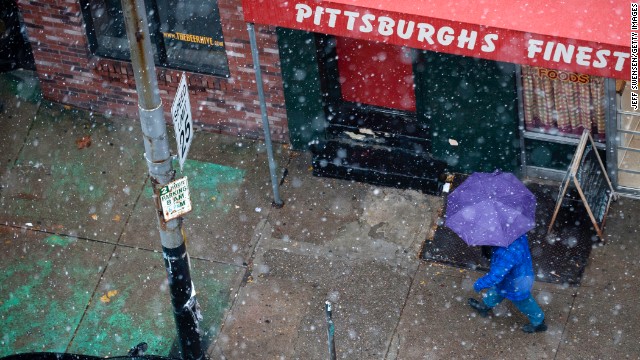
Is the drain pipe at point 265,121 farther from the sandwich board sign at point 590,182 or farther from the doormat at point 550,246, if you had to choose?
the sandwich board sign at point 590,182

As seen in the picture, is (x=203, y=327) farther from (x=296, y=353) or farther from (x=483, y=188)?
(x=483, y=188)

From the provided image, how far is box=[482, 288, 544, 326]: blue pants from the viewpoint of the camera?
9492 mm

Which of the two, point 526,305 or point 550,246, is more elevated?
point 526,305

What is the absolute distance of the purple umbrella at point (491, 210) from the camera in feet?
28.8

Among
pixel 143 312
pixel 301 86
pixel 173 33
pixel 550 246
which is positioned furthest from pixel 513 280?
pixel 173 33

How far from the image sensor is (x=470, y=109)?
10.7m

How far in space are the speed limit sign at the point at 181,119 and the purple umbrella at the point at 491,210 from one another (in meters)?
2.35

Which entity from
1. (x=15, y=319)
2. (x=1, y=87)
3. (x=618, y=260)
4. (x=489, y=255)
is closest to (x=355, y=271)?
(x=489, y=255)

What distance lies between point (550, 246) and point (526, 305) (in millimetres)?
1221

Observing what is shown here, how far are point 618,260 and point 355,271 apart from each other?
2523 millimetres

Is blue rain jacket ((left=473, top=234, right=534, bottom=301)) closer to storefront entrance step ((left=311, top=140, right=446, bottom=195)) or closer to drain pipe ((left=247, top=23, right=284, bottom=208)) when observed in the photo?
storefront entrance step ((left=311, top=140, right=446, bottom=195))

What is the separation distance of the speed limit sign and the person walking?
277 cm

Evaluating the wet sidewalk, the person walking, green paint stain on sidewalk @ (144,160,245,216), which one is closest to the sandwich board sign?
the wet sidewalk

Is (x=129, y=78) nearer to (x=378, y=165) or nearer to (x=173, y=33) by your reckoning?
(x=173, y=33)
